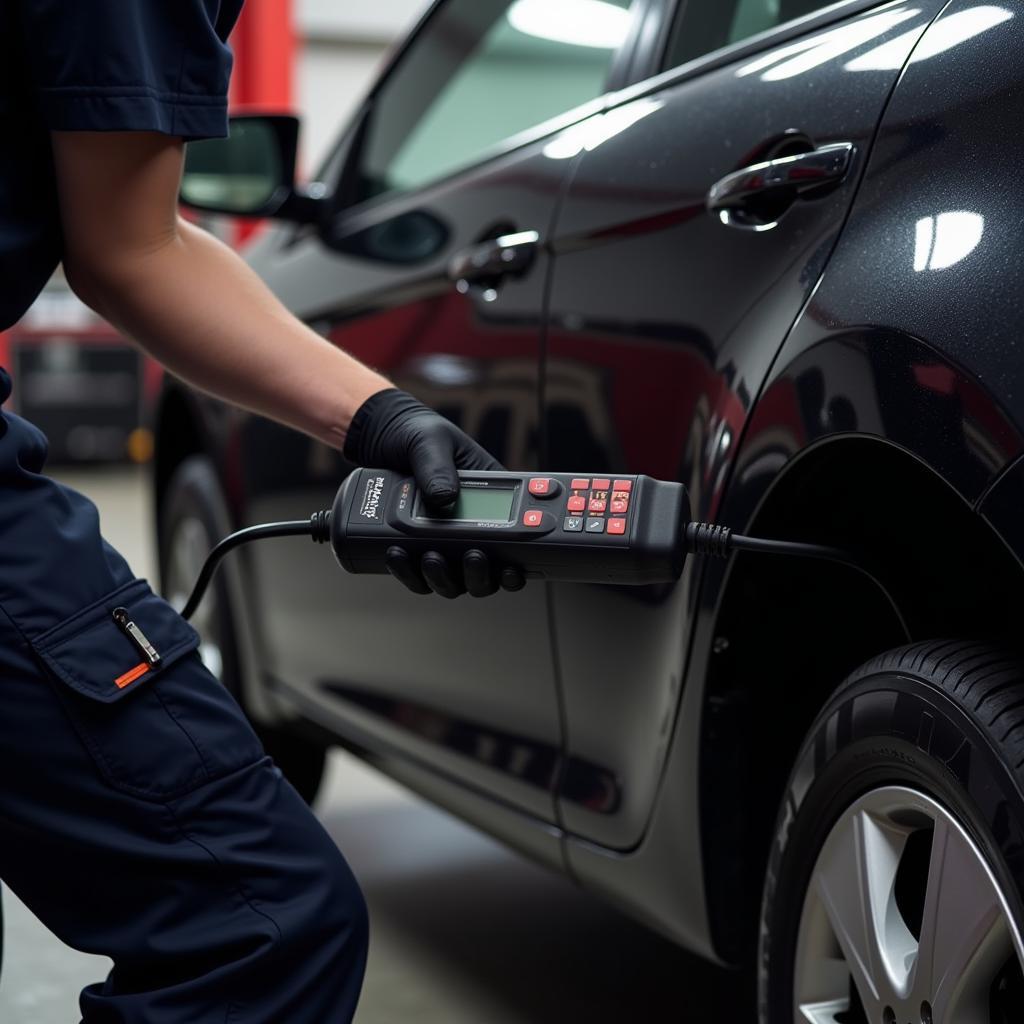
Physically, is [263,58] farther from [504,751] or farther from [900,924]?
[900,924]

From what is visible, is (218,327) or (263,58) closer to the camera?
(218,327)

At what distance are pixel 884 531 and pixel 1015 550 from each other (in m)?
0.29

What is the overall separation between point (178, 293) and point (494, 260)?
1.89ft

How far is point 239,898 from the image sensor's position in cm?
95

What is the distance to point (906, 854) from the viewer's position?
108 cm

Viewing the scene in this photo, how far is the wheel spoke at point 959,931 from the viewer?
0.94 meters

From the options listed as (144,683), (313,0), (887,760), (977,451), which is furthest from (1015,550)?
(313,0)

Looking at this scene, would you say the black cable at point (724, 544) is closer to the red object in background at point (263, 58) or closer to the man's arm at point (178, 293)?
the man's arm at point (178, 293)

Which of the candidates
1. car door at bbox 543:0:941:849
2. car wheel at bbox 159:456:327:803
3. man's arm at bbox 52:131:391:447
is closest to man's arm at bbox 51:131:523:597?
man's arm at bbox 52:131:391:447

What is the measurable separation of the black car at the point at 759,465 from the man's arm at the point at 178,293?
30 cm

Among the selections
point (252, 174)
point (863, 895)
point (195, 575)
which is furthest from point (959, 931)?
point (195, 575)

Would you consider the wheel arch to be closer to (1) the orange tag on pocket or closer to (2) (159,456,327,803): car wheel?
(1) the orange tag on pocket

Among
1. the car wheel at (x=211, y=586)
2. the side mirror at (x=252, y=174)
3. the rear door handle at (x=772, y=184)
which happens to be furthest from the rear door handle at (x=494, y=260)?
the car wheel at (x=211, y=586)

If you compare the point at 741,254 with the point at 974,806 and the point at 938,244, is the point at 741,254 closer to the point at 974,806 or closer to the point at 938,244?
the point at 938,244
